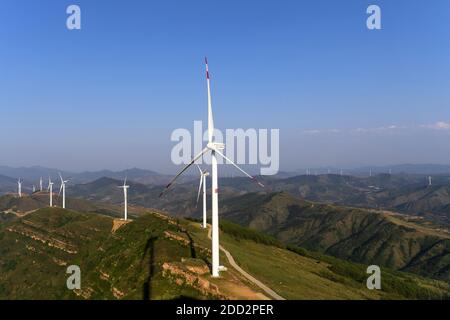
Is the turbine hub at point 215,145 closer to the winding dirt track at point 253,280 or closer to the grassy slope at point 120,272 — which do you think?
the grassy slope at point 120,272

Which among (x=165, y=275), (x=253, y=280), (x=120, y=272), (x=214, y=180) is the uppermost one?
(x=214, y=180)

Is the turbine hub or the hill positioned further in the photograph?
the turbine hub

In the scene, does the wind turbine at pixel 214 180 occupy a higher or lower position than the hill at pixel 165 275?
higher

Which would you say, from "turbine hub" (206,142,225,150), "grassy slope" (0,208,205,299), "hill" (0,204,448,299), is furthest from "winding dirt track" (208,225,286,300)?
"turbine hub" (206,142,225,150)

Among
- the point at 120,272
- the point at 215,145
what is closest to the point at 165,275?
the point at 215,145

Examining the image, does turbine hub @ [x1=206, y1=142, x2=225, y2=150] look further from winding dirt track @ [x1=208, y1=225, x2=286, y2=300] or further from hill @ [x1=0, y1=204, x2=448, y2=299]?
winding dirt track @ [x1=208, y1=225, x2=286, y2=300]

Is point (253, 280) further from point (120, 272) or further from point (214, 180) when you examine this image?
point (120, 272)

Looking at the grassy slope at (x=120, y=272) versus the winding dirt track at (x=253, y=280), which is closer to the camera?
the winding dirt track at (x=253, y=280)

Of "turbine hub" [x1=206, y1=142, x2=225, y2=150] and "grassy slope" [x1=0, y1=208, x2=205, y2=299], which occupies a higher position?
"turbine hub" [x1=206, y1=142, x2=225, y2=150]

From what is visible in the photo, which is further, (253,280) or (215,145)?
(253,280)

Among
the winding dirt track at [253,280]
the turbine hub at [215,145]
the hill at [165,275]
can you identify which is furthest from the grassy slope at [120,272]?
the turbine hub at [215,145]
